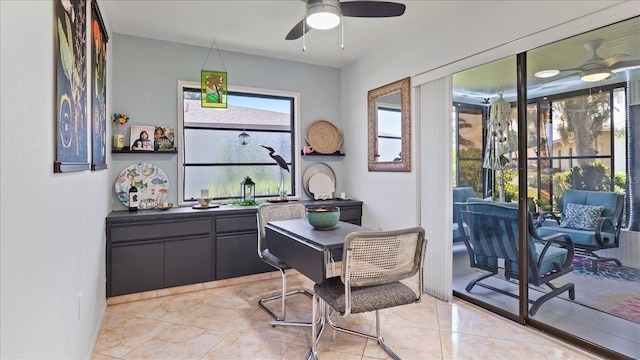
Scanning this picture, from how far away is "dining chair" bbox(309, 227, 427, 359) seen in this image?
6.03 ft

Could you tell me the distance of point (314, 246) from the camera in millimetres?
2049

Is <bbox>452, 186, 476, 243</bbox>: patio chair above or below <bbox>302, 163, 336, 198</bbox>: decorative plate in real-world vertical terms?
below

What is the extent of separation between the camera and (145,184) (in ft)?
11.9

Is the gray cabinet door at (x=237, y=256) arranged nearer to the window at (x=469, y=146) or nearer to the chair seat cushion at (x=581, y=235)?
the window at (x=469, y=146)

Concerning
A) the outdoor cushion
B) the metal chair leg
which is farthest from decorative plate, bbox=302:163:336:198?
the outdoor cushion

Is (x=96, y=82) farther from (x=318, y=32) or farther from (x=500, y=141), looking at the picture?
(x=500, y=141)

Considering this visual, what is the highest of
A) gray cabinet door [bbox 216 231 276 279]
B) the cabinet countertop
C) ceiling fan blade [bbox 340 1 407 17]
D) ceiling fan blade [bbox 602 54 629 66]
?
ceiling fan blade [bbox 340 1 407 17]

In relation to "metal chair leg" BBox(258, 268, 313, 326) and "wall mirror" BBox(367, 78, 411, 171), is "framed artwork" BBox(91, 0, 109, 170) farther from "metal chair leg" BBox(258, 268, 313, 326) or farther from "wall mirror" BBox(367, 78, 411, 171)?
"wall mirror" BBox(367, 78, 411, 171)

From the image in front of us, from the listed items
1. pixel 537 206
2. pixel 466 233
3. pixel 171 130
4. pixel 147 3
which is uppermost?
pixel 147 3

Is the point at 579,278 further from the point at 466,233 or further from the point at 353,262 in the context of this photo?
the point at 353,262

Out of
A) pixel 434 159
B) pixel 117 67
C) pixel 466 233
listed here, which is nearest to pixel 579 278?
pixel 466 233

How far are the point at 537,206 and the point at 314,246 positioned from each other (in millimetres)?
1766

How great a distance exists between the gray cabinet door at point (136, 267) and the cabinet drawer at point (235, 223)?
58cm

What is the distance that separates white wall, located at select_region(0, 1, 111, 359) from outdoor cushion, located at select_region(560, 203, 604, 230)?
3.01 meters
